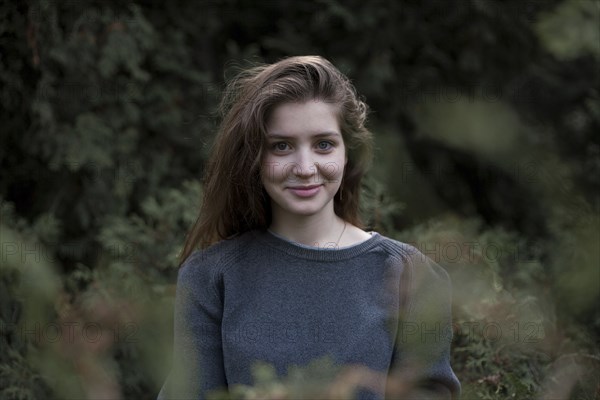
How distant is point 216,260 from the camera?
2.08m

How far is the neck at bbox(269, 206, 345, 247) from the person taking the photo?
2082 millimetres

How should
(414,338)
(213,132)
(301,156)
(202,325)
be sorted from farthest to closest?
1. (213,132)
2. (202,325)
3. (301,156)
4. (414,338)

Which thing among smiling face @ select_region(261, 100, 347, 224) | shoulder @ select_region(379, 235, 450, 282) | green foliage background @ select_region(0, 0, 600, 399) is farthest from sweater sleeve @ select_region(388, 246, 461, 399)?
smiling face @ select_region(261, 100, 347, 224)

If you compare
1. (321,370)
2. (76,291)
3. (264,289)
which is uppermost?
(321,370)

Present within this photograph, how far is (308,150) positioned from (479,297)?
620 mm

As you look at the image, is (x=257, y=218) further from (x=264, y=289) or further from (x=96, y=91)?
(x=96, y=91)

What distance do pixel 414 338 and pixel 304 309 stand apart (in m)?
0.32

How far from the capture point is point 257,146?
1.96 meters

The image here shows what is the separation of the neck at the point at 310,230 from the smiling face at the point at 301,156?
0.10m

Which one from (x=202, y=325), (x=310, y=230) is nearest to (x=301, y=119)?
(x=310, y=230)

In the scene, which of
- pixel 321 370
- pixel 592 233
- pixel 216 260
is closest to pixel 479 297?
pixel 216 260

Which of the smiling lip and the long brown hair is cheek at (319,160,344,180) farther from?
the long brown hair

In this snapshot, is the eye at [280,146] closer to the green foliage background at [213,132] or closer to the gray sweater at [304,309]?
the gray sweater at [304,309]

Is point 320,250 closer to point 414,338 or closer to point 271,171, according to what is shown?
point 271,171
